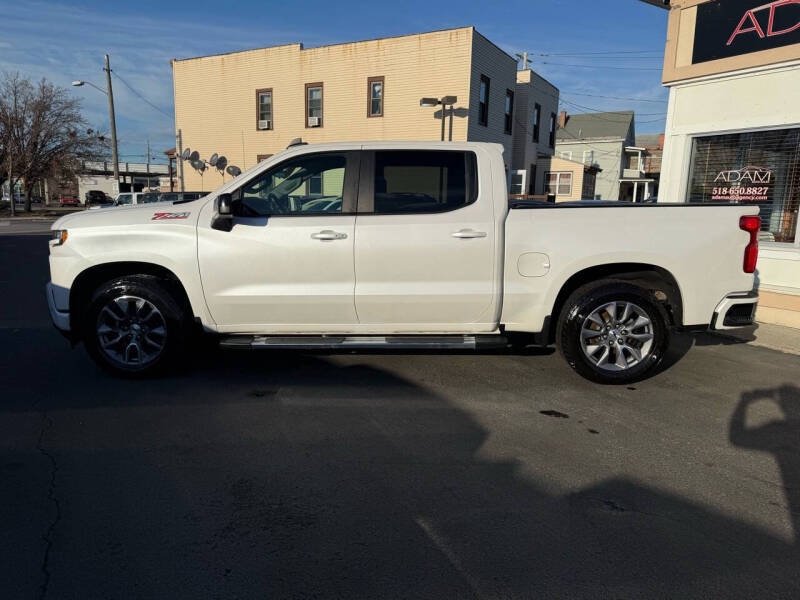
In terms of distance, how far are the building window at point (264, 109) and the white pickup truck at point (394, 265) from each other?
2307cm

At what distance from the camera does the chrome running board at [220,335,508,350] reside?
4988 mm

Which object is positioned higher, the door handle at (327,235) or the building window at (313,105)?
the building window at (313,105)

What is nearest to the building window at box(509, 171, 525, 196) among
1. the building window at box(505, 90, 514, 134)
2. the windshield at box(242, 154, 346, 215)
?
the building window at box(505, 90, 514, 134)

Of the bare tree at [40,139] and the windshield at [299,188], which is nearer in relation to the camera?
the windshield at [299,188]

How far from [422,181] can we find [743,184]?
21.0 ft

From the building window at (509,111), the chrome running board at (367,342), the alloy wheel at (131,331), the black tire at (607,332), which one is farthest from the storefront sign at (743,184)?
the building window at (509,111)

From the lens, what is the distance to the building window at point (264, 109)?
26.6 m

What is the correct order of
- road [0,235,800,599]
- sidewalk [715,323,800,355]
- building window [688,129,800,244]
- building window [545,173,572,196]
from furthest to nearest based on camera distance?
building window [545,173,572,196]
building window [688,129,800,244]
sidewalk [715,323,800,355]
road [0,235,800,599]

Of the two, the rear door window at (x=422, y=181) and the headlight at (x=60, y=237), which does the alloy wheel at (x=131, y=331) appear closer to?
the headlight at (x=60, y=237)

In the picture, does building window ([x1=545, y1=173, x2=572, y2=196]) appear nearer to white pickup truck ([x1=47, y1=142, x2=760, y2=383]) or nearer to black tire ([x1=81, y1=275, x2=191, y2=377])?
white pickup truck ([x1=47, y1=142, x2=760, y2=383])

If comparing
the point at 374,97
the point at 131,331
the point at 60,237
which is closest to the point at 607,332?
the point at 131,331

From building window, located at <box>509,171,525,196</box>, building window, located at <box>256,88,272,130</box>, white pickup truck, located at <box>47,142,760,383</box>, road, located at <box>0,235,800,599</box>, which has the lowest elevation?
road, located at <box>0,235,800,599</box>

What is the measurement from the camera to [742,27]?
8.59m

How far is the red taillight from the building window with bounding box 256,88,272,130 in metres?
24.6
